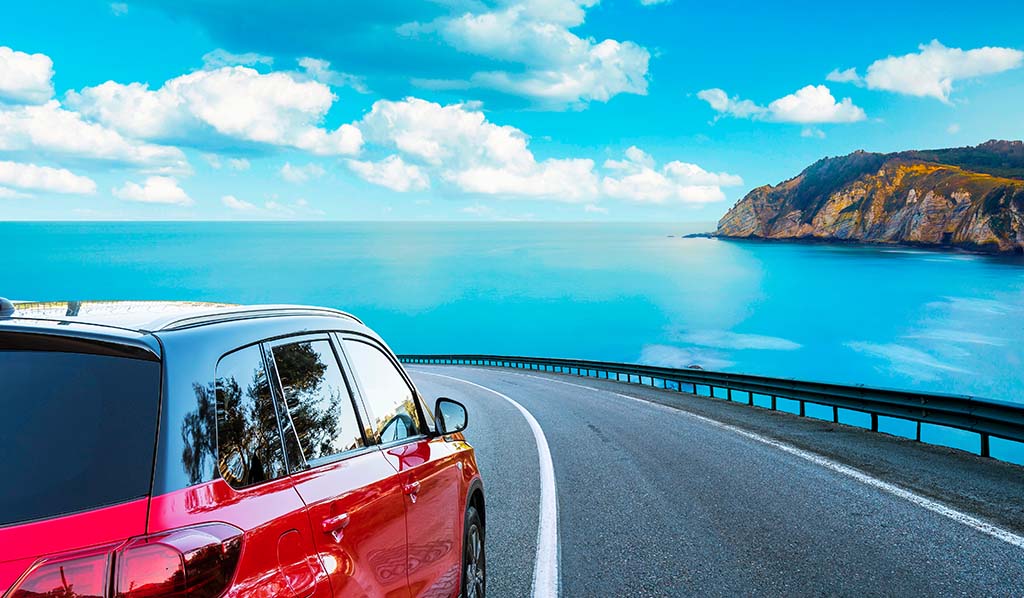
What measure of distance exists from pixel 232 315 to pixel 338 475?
687 mm

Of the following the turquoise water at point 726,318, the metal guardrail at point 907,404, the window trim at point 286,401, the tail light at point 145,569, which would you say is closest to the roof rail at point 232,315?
the window trim at point 286,401

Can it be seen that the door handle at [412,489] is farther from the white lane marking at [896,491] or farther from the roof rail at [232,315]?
the white lane marking at [896,491]

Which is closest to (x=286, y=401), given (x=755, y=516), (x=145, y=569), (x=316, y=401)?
(x=316, y=401)

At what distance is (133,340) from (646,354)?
116027 millimetres

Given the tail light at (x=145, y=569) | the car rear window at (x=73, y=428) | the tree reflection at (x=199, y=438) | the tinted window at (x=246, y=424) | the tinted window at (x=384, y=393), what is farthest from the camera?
the tinted window at (x=384, y=393)

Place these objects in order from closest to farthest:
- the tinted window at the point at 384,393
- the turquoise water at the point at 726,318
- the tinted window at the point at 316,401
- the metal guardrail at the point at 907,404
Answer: the tinted window at the point at 316,401
the tinted window at the point at 384,393
the metal guardrail at the point at 907,404
the turquoise water at the point at 726,318

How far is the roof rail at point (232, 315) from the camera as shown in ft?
7.43

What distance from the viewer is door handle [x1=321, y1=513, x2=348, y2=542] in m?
2.29

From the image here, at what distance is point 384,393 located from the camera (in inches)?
133

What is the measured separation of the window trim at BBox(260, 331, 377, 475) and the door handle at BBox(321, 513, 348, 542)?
0.60 ft

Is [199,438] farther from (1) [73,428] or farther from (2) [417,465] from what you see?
(2) [417,465]

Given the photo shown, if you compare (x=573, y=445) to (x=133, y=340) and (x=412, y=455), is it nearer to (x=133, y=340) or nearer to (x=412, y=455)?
(x=412, y=455)

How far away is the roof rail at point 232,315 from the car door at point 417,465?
0.25 metres

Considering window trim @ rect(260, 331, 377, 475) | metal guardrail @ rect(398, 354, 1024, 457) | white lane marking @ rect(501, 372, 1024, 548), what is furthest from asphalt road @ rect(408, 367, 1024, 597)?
window trim @ rect(260, 331, 377, 475)
